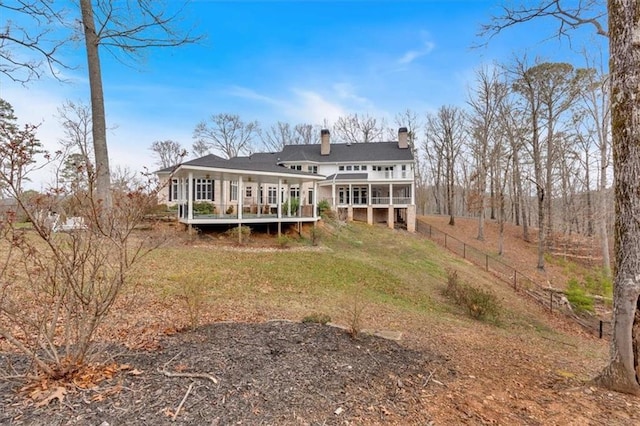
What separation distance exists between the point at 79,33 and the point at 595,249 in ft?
98.1

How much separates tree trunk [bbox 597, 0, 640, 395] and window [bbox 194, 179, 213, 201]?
20.6m

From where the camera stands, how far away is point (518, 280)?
1523 centimetres

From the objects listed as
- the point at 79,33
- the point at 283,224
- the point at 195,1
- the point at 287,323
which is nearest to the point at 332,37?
the point at 195,1

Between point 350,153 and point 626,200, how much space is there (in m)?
26.7

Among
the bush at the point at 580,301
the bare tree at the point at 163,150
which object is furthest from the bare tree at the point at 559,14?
the bare tree at the point at 163,150

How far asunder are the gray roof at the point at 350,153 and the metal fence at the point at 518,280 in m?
6.98

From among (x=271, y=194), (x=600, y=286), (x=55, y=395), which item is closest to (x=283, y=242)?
(x=271, y=194)

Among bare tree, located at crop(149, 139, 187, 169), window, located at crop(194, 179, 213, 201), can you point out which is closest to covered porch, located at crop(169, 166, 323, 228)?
window, located at crop(194, 179, 213, 201)

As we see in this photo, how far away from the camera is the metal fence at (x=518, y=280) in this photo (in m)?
10.5

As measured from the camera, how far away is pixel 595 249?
72.2ft

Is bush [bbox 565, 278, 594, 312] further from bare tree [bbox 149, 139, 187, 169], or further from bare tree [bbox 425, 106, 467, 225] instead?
bare tree [bbox 149, 139, 187, 169]

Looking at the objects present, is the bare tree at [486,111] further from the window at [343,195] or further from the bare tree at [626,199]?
Answer: the bare tree at [626,199]

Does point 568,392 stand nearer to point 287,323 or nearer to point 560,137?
point 287,323

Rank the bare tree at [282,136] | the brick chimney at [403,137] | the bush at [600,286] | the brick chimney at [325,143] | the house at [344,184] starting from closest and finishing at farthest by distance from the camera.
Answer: the bush at [600,286]
the house at [344,184]
the brick chimney at [403,137]
the brick chimney at [325,143]
the bare tree at [282,136]
